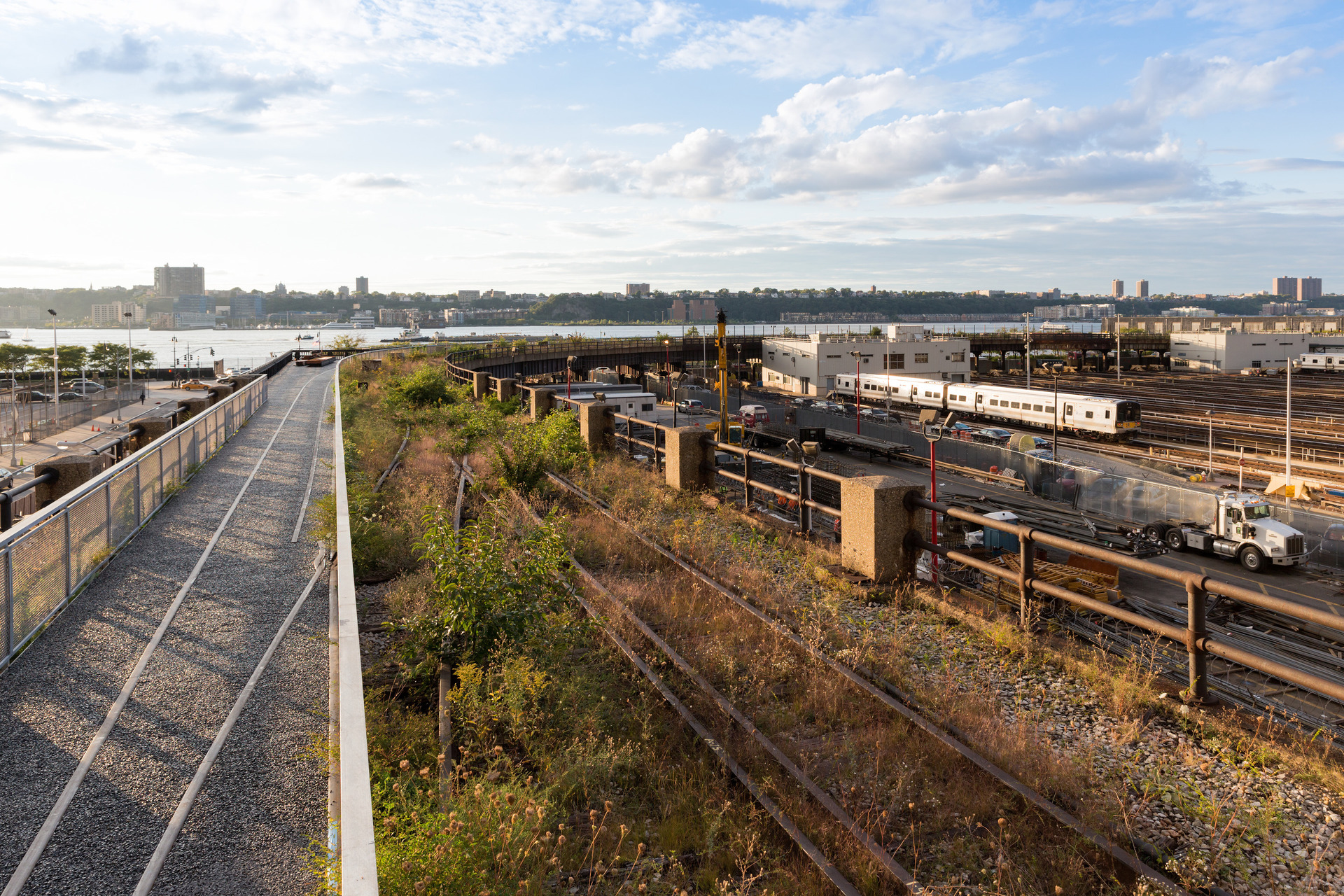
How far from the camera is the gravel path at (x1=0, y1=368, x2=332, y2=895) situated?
4.21 metres

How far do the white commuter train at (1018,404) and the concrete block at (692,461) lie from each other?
49.8m

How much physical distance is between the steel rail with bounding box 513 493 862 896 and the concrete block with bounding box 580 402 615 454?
413 inches

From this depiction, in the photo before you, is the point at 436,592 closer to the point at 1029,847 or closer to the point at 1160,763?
the point at 1029,847

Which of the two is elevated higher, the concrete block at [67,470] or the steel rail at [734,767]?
the concrete block at [67,470]

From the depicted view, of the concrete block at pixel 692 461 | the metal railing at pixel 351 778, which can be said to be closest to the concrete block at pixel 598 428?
the concrete block at pixel 692 461

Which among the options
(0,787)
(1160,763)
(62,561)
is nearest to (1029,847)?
(1160,763)

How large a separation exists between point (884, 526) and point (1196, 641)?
3727mm

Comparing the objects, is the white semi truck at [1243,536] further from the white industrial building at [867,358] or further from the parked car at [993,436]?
the white industrial building at [867,358]

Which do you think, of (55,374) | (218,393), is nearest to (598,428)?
(218,393)

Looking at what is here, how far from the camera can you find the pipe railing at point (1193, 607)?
548 cm

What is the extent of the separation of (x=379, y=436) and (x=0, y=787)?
1975 centimetres

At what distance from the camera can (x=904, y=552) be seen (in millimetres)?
9492

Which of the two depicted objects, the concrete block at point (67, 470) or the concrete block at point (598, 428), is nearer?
the concrete block at point (67, 470)

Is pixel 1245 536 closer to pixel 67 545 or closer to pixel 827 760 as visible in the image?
pixel 827 760
